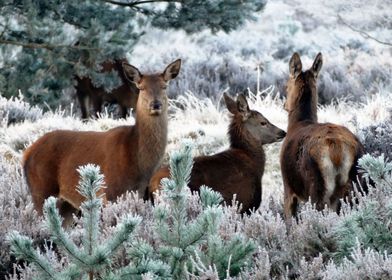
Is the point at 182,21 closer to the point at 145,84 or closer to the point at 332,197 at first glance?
the point at 145,84

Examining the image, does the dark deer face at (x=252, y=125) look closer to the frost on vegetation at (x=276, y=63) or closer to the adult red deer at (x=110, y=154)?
the adult red deer at (x=110, y=154)

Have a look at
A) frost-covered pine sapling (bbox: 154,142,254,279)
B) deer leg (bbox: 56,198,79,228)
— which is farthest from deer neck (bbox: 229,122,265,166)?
frost-covered pine sapling (bbox: 154,142,254,279)

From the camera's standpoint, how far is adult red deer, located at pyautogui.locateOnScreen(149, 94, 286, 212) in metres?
8.05

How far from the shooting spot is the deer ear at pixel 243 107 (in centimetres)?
898

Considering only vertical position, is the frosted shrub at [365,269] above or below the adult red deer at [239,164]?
above

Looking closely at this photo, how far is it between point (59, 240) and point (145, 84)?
4.99m

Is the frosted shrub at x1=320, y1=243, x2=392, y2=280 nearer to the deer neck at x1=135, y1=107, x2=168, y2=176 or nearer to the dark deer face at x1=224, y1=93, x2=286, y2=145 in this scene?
the deer neck at x1=135, y1=107, x2=168, y2=176

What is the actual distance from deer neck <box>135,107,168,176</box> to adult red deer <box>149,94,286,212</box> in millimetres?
181

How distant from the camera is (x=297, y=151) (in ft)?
24.7

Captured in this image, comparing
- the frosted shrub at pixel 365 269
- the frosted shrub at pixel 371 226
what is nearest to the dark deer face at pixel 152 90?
the frosted shrub at pixel 371 226

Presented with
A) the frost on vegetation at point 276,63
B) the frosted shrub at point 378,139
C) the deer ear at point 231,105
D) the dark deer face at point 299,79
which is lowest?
the frost on vegetation at point 276,63

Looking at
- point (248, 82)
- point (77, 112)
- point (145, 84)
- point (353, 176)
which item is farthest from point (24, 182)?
point (248, 82)

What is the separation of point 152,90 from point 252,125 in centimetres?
122

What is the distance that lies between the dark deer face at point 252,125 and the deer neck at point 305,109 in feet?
0.99
